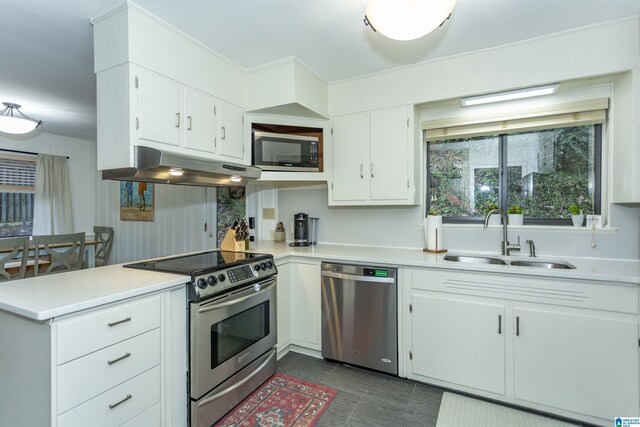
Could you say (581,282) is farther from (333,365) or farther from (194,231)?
(194,231)

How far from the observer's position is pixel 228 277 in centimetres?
194

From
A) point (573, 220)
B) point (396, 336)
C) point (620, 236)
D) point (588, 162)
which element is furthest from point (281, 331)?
point (588, 162)

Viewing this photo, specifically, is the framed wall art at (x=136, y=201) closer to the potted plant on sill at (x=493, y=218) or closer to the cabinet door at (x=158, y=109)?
the cabinet door at (x=158, y=109)

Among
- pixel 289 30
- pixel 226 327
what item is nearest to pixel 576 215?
pixel 289 30

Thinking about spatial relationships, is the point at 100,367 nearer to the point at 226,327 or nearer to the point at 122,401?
the point at 122,401

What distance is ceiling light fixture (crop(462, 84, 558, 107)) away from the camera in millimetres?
2207

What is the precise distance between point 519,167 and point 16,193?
6.61 m

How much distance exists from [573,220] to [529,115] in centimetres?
88

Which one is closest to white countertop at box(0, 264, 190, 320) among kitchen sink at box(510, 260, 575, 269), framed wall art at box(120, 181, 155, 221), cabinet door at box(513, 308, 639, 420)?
cabinet door at box(513, 308, 639, 420)

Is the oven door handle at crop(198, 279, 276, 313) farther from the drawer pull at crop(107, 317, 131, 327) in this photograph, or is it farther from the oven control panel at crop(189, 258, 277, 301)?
the drawer pull at crop(107, 317, 131, 327)

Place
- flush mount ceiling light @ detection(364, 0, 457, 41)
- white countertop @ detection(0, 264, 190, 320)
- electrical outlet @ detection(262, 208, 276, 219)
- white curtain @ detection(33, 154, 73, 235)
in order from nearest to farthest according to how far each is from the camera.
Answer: white countertop @ detection(0, 264, 190, 320) → flush mount ceiling light @ detection(364, 0, 457, 41) → electrical outlet @ detection(262, 208, 276, 219) → white curtain @ detection(33, 154, 73, 235)

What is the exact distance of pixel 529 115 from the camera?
7.84 feet

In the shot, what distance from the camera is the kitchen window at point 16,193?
4457 millimetres

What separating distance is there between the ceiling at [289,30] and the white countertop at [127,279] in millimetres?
1573
